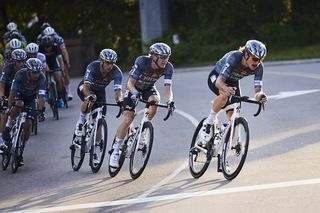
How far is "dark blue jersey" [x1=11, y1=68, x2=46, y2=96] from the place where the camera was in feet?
51.4

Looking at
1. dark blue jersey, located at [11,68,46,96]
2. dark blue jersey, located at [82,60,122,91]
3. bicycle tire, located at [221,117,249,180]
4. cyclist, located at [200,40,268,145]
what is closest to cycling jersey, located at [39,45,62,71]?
dark blue jersey, located at [11,68,46,96]

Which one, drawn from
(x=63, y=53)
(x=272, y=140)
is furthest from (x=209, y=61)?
(x=272, y=140)

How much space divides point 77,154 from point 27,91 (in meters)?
1.72

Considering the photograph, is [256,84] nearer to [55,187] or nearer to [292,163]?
[292,163]

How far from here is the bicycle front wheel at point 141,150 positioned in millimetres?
13305

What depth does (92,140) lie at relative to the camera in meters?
14.2

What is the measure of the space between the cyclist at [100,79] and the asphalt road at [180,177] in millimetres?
1048

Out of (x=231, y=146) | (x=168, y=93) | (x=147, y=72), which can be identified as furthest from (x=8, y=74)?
(x=231, y=146)

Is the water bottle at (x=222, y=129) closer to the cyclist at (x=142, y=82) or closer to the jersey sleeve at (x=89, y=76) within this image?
the cyclist at (x=142, y=82)

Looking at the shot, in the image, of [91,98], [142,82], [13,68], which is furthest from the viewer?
[13,68]

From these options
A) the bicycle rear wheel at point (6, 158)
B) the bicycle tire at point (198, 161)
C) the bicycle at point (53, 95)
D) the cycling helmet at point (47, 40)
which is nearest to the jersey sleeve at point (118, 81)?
the bicycle tire at point (198, 161)

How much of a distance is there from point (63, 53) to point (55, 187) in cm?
989

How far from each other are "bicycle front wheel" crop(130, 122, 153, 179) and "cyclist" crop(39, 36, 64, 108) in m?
9.00

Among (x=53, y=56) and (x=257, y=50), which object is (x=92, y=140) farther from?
(x=53, y=56)
